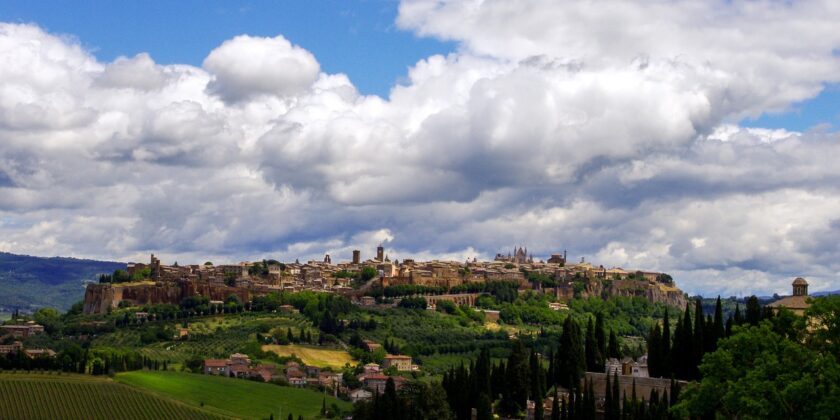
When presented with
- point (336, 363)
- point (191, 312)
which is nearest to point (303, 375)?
point (336, 363)

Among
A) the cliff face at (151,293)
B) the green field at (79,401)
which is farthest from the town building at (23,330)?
the green field at (79,401)

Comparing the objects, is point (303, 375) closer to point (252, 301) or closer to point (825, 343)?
point (252, 301)

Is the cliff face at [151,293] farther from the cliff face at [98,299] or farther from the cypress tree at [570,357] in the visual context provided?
the cypress tree at [570,357]

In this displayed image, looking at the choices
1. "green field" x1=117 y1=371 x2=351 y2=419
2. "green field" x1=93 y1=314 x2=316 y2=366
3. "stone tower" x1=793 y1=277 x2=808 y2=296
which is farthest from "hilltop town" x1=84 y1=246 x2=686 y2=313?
"stone tower" x1=793 y1=277 x2=808 y2=296

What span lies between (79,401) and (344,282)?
316 feet

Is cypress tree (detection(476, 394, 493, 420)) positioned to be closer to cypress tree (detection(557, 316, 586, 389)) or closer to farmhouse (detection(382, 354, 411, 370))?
cypress tree (detection(557, 316, 586, 389))

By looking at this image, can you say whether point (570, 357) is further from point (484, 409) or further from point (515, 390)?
point (484, 409)

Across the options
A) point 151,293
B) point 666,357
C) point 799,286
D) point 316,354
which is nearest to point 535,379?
point 666,357

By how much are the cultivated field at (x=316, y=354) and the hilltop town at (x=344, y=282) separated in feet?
124

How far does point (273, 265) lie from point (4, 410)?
110407 millimetres

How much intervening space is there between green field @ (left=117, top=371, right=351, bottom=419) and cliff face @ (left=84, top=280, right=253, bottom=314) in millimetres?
61694

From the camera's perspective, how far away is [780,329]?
153ft

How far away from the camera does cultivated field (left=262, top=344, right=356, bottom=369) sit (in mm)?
125625

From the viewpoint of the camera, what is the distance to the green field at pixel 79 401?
8994 centimetres
